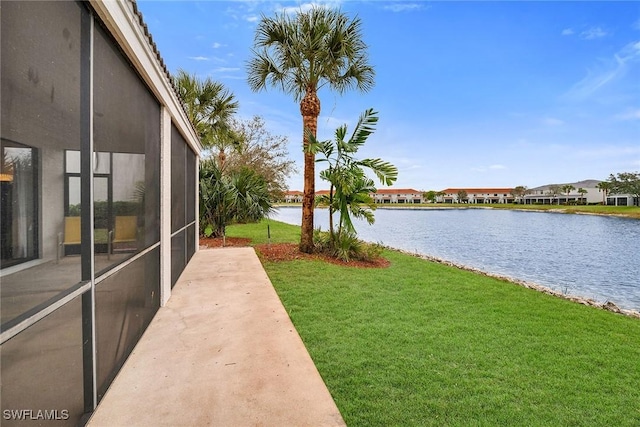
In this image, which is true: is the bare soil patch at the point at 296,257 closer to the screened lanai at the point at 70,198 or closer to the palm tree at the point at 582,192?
the screened lanai at the point at 70,198

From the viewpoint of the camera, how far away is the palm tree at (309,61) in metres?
7.93

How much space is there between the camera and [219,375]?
239cm

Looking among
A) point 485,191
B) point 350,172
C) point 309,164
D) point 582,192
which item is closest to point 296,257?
point 309,164

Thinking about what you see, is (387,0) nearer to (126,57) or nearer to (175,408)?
(126,57)

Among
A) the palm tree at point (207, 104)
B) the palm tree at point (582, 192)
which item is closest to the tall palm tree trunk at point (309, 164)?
the palm tree at point (207, 104)

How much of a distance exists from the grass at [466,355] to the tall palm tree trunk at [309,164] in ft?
9.91

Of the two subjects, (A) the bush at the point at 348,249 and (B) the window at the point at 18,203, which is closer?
(B) the window at the point at 18,203

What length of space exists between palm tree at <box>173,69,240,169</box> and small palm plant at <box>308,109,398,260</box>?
24.2 ft

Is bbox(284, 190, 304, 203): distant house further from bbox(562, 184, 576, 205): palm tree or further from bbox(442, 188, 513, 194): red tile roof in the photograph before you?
bbox(562, 184, 576, 205): palm tree

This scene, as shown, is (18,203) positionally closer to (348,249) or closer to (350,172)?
(350,172)

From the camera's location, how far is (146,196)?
10.8 ft

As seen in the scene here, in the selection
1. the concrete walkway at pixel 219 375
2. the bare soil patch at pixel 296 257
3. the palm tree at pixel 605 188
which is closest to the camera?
the concrete walkway at pixel 219 375
